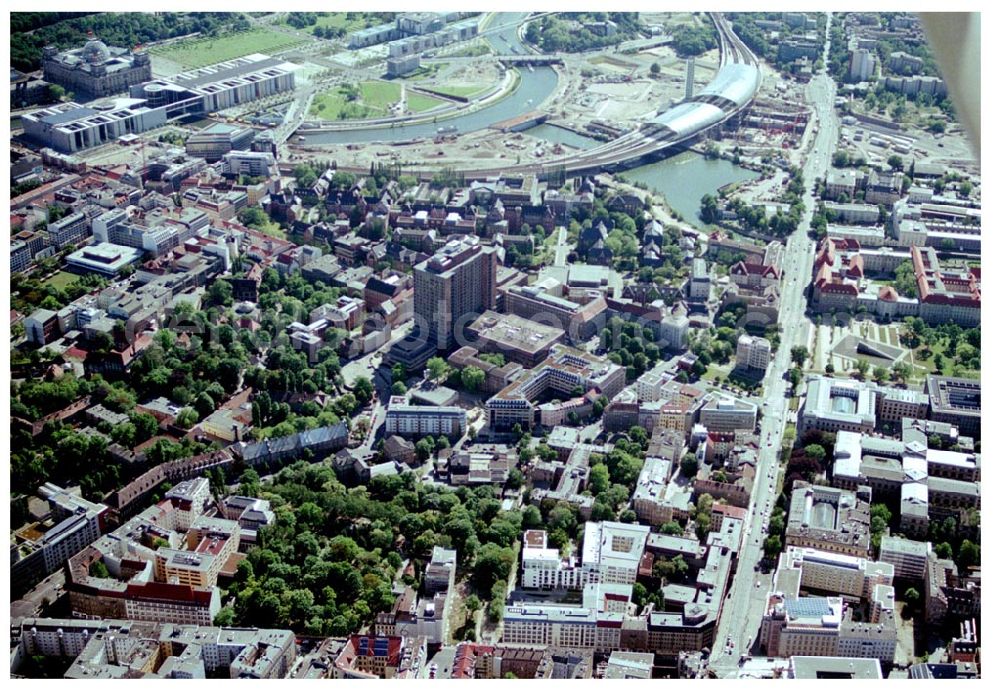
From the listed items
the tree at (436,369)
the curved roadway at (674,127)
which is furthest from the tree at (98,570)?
the curved roadway at (674,127)

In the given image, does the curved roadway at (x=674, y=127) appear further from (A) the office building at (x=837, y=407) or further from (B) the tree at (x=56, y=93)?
(A) the office building at (x=837, y=407)

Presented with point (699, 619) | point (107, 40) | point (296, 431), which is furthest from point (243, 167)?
point (699, 619)

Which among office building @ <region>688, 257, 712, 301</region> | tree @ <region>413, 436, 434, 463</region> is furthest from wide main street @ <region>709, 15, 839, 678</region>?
tree @ <region>413, 436, 434, 463</region>

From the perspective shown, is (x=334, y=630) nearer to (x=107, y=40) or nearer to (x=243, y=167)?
(x=243, y=167)

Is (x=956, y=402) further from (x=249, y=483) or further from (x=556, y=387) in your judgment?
(x=249, y=483)

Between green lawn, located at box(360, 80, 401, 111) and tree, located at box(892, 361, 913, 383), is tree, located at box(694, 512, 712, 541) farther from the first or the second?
green lawn, located at box(360, 80, 401, 111)

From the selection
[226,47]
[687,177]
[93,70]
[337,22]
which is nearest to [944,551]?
[687,177]
